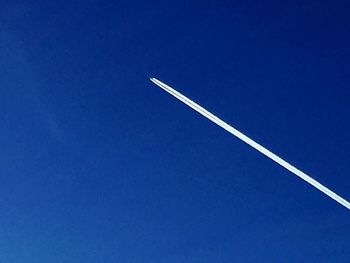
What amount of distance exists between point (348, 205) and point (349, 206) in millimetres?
39

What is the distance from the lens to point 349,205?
1156 cm

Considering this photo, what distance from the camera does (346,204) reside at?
11.3m

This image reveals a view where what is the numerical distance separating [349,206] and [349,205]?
0.40 ft

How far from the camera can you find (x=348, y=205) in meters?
11.5

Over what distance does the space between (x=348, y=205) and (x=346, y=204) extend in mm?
180

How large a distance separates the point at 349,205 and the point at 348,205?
12 centimetres

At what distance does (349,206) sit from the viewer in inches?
451

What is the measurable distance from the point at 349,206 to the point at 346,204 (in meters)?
0.20
